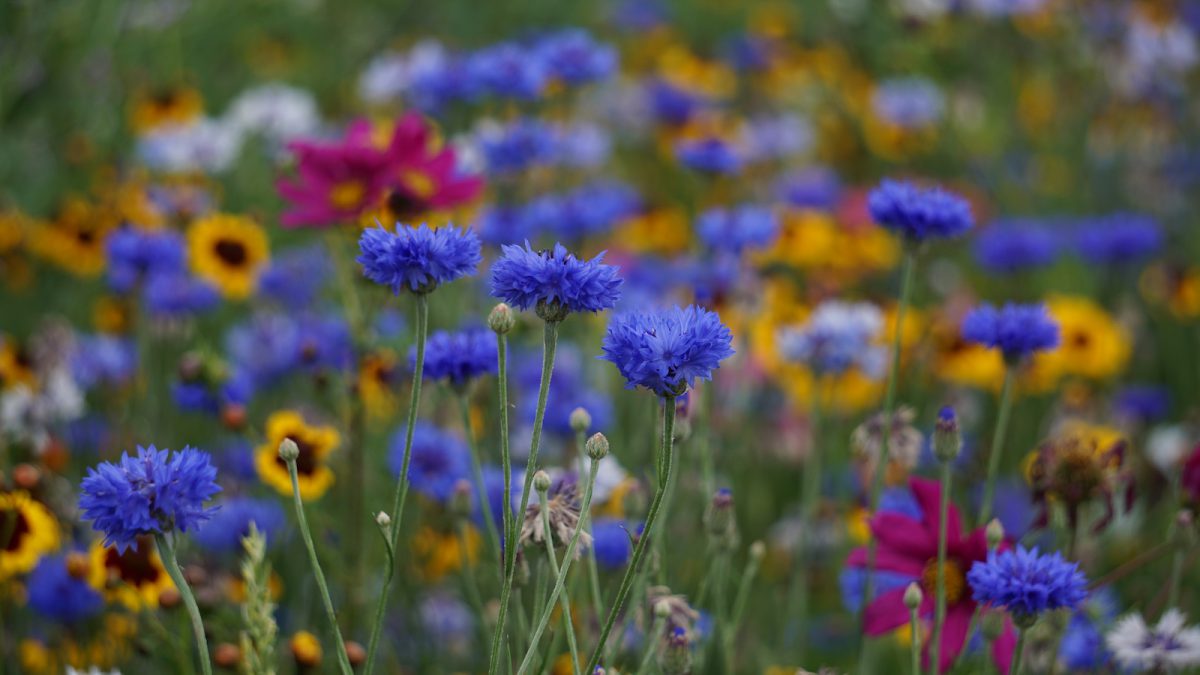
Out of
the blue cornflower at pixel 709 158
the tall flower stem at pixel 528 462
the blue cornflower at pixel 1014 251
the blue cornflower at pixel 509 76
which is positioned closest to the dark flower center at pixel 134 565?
the tall flower stem at pixel 528 462

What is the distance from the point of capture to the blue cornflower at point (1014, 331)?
1539mm

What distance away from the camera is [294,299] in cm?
299

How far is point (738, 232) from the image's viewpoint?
7.76 ft

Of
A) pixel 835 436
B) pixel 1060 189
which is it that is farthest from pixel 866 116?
pixel 835 436

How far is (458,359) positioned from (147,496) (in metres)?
0.46

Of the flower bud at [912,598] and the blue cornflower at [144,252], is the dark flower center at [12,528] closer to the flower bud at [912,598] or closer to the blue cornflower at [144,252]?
the blue cornflower at [144,252]

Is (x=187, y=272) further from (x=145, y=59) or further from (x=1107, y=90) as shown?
(x=1107, y=90)

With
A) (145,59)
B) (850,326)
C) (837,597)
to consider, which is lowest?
(837,597)

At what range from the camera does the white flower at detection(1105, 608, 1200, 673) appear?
57.5 inches

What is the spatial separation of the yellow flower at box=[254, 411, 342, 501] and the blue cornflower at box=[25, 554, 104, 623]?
0.96ft

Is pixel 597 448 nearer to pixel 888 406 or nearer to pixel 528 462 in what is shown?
pixel 528 462

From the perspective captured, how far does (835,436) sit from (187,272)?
1501 mm

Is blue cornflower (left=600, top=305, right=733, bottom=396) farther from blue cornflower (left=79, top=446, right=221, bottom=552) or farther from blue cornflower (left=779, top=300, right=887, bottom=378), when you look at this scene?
blue cornflower (left=779, top=300, right=887, bottom=378)

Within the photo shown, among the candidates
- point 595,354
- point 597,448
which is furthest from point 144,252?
point 597,448
